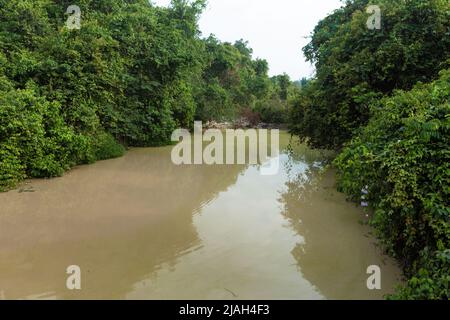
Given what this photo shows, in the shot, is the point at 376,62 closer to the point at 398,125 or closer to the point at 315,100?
the point at 315,100

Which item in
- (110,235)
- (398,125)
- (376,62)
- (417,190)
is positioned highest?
(376,62)

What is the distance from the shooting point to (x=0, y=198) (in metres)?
7.95

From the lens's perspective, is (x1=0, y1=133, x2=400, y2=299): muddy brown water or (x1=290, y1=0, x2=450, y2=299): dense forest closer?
(x1=290, y1=0, x2=450, y2=299): dense forest

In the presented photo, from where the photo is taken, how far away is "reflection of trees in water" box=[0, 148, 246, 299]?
4516 mm

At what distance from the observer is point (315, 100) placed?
35.5 ft

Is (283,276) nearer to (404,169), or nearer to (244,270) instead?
(244,270)

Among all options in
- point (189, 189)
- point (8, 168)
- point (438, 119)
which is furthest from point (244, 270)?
point (8, 168)

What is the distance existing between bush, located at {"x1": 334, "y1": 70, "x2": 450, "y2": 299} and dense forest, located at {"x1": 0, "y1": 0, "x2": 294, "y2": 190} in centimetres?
754

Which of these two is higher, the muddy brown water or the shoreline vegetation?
the shoreline vegetation

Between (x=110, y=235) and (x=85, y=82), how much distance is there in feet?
22.3

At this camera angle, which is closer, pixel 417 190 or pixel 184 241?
pixel 417 190

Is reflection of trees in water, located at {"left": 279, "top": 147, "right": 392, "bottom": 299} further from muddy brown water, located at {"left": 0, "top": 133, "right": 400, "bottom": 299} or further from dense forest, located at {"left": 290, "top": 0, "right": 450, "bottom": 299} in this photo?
dense forest, located at {"left": 290, "top": 0, "right": 450, "bottom": 299}
